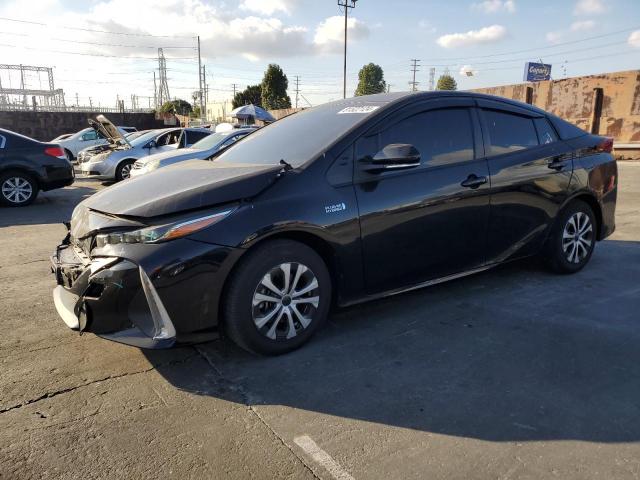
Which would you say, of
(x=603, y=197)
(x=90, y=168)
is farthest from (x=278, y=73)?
(x=603, y=197)

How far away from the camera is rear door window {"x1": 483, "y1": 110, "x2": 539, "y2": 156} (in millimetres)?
4074

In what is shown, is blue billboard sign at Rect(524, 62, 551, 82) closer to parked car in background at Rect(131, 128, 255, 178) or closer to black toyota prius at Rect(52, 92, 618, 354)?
parked car in background at Rect(131, 128, 255, 178)

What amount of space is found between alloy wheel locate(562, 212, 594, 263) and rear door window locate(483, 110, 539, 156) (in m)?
0.86

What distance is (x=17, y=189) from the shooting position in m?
9.46

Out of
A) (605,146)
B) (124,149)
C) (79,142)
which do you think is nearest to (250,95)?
(79,142)

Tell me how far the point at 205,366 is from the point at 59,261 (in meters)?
1.16

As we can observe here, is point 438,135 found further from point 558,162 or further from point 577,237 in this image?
point 577,237

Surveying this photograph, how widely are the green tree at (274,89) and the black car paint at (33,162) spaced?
45702 mm

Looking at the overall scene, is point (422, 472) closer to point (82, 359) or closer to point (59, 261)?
point (82, 359)

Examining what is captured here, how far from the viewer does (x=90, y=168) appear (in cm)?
1270

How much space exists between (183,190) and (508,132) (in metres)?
2.74

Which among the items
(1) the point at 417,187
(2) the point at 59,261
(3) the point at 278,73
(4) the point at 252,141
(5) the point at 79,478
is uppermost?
Answer: (3) the point at 278,73

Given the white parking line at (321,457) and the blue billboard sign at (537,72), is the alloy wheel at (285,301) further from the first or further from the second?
the blue billboard sign at (537,72)

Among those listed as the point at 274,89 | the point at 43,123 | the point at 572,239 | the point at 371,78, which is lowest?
the point at 572,239
